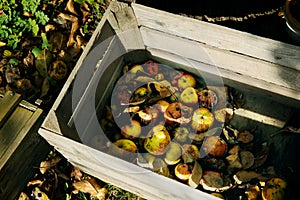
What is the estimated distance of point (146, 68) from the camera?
9.17 feet

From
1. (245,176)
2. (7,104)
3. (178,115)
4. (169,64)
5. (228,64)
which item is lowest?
(245,176)

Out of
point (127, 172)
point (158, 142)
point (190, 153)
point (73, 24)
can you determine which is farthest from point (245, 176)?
point (73, 24)

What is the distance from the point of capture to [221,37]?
2186 mm

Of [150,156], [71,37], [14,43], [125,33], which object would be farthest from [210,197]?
[14,43]

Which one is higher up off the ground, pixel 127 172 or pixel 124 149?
pixel 127 172

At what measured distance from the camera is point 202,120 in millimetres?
2607

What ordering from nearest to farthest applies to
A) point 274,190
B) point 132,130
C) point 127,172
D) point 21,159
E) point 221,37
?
point 127,172 < point 221,37 < point 274,190 < point 21,159 < point 132,130

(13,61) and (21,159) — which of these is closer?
(21,159)

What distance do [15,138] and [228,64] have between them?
1384 millimetres

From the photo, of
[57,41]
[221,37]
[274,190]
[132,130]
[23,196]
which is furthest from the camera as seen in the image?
[57,41]

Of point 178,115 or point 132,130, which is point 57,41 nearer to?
point 132,130

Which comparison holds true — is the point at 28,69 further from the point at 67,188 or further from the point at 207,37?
the point at 207,37

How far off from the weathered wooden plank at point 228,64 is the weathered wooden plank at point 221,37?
0.05 meters

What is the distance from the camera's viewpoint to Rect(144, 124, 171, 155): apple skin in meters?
2.54
